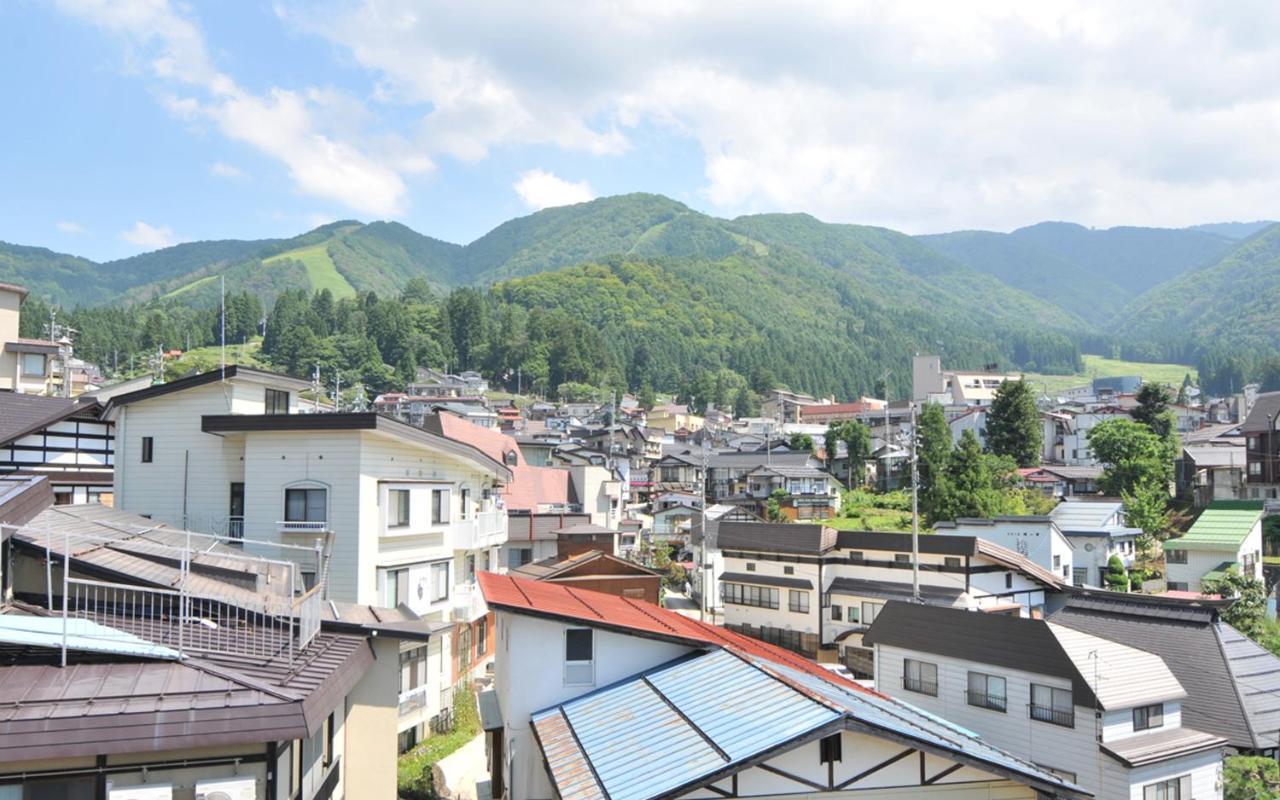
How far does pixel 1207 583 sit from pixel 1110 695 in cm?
2350

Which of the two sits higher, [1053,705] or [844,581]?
[1053,705]

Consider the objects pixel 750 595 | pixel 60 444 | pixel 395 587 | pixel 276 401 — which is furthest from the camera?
pixel 750 595

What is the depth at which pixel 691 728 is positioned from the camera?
34.7 feet

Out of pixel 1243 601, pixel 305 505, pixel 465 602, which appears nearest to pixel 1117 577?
pixel 1243 601

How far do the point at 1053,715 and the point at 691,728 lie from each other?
11.9 meters

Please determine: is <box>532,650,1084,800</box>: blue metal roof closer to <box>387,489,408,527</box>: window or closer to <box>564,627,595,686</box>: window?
<box>564,627,595,686</box>: window

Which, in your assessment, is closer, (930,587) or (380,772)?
(380,772)

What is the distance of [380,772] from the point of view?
11727 mm

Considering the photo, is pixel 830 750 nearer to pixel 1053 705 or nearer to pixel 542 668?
pixel 542 668

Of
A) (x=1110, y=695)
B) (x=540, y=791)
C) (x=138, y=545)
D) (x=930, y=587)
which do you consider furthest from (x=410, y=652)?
(x=930, y=587)

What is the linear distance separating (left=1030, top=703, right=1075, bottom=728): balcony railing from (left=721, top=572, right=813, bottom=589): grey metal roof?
56.6 feet

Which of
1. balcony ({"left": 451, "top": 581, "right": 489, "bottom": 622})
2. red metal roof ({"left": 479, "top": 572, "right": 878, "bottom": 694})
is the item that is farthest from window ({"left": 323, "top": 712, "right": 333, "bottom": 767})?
balcony ({"left": 451, "top": 581, "right": 489, "bottom": 622})

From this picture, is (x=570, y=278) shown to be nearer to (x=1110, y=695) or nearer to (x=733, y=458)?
(x=733, y=458)

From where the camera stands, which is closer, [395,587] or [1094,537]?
[395,587]
